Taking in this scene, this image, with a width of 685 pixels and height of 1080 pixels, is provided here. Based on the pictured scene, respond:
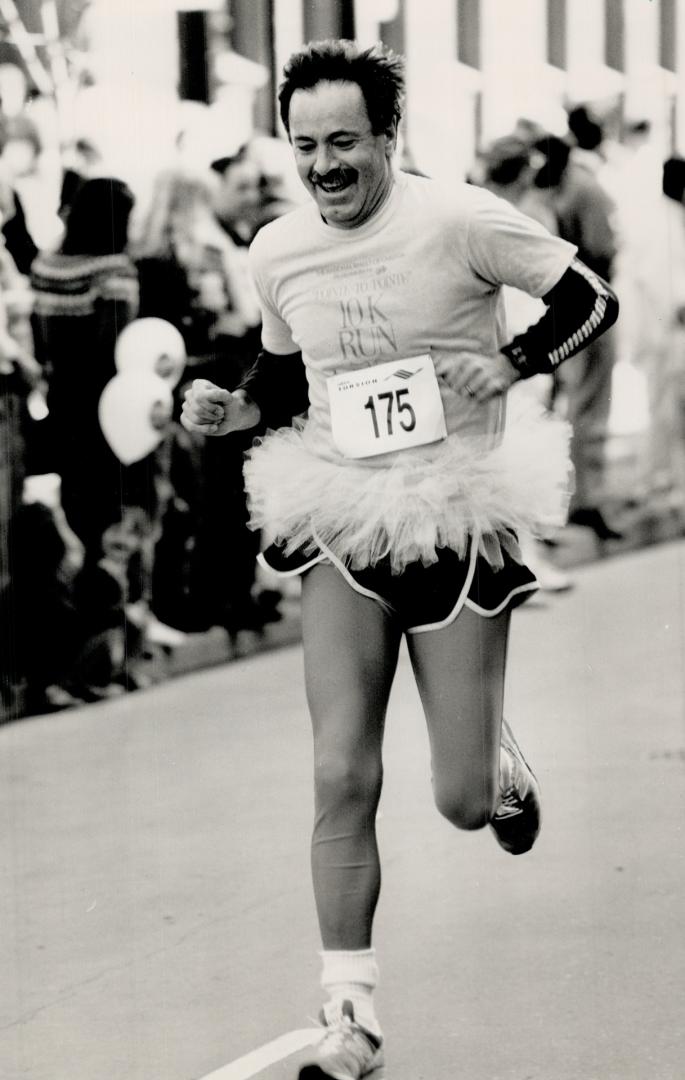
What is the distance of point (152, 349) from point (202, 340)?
17.4 inches

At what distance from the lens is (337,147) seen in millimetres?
3637

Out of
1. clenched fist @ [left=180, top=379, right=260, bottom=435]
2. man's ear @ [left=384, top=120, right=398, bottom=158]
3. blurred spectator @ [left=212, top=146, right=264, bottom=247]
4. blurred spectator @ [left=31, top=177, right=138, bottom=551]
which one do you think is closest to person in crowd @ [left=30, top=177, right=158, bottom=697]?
blurred spectator @ [left=31, top=177, right=138, bottom=551]

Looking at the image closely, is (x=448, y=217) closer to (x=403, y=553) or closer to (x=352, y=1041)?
(x=403, y=553)

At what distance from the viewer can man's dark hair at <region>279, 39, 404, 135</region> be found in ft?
11.9

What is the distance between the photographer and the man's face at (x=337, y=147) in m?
3.62

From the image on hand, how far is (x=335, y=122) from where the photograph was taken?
3.62m

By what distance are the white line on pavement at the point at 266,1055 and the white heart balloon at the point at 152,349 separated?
11.8 ft

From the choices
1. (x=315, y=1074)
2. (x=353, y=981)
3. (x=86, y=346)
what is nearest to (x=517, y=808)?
(x=353, y=981)

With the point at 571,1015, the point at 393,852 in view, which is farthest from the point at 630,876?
the point at 571,1015

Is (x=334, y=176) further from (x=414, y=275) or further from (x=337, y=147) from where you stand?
(x=414, y=275)

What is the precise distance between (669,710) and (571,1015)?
316cm

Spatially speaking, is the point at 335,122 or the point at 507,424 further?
the point at 507,424

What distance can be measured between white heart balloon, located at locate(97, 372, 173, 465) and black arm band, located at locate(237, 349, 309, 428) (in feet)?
10.1

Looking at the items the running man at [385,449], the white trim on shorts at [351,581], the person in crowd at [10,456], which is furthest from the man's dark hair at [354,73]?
the person in crowd at [10,456]
